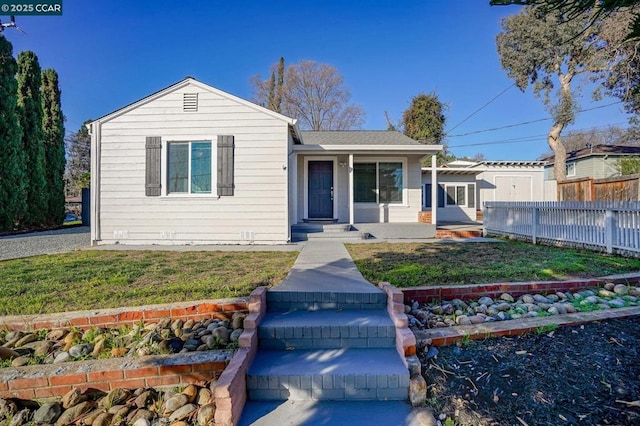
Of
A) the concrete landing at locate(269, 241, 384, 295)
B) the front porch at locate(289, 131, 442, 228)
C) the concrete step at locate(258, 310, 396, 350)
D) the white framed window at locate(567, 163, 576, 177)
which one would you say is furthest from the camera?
the white framed window at locate(567, 163, 576, 177)

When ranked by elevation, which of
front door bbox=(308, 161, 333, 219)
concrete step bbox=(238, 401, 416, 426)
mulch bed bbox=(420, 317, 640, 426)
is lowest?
concrete step bbox=(238, 401, 416, 426)

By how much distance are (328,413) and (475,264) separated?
3.83 metres

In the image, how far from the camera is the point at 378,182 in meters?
10.8

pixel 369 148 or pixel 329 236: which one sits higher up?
pixel 369 148

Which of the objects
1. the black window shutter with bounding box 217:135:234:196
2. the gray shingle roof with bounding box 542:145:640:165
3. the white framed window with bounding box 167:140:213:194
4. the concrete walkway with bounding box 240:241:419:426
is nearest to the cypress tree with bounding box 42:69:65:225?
the white framed window with bounding box 167:140:213:194

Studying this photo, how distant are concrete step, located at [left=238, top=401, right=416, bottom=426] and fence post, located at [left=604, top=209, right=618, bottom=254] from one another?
21.2 ft

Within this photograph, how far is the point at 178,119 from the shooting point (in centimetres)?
812

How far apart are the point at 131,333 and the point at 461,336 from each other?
2872 millimetres

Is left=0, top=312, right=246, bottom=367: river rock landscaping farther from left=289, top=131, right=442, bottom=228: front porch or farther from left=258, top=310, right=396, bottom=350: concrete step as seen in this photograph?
left=289, top=131, right=442, bottom=228: front porch

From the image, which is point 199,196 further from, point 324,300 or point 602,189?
point 602,189

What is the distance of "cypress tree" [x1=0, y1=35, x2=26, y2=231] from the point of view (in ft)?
35.9

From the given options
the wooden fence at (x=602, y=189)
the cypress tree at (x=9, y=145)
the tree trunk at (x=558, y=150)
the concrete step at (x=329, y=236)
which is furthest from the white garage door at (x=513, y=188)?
the cypress tree at (x=9, y=145)

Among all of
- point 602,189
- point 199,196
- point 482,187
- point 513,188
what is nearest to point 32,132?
point 199,196

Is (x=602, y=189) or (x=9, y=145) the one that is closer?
(x=9, y=145)
